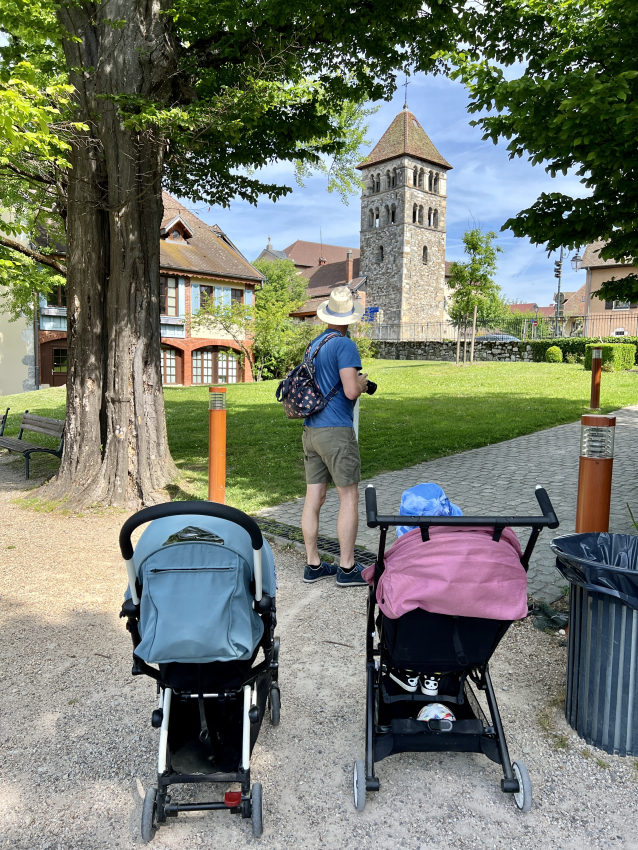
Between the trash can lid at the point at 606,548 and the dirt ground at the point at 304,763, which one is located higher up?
the trash can lid at the point at 606,548

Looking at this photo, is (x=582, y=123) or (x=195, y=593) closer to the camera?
(x=195, y=593)

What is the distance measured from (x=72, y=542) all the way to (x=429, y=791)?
176 inches

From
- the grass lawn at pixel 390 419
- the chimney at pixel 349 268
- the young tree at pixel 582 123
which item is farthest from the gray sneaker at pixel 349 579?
the chimney at pixel 349 268

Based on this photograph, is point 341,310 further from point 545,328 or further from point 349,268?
point 349,268

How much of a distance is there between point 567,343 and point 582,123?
2593 centimetres

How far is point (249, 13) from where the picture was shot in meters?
6.38

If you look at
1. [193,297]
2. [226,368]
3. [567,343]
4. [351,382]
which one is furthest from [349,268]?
[351,382]

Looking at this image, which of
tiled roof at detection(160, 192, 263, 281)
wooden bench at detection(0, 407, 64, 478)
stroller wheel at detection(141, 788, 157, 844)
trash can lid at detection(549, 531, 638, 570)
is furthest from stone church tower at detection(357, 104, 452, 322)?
stroller wheel at detection(141, 788, 157, 844)

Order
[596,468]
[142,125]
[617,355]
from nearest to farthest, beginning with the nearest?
[596,468] < [142,125] < [617,355]

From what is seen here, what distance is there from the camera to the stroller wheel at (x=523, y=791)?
245 centimetres

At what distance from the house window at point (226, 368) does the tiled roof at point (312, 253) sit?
55785mm

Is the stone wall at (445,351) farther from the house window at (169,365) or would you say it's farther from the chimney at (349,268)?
the chimney at (349,268)

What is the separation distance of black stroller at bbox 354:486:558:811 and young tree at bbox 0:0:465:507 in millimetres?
5027

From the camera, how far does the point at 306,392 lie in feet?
14.9
